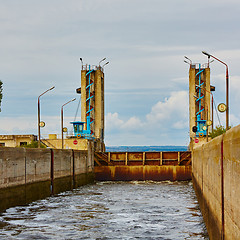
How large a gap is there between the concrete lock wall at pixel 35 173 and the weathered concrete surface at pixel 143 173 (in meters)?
5.55

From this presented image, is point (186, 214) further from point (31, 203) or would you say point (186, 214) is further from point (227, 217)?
point (227, 217)

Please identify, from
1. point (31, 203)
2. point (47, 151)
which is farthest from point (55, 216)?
point (47, 151)

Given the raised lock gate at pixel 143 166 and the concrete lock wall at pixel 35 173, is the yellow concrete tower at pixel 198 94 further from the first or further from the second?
the concrete lock wall at pixel 35 173

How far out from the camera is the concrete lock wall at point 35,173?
20339 mm

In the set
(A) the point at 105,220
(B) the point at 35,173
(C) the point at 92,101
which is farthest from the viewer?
(C) the point at 92,101

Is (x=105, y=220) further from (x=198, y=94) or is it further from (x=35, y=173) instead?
(x=198, y=94)

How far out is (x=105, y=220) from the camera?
18.0 m

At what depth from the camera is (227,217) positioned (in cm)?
855

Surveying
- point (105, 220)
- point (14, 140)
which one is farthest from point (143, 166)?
point (14, 140)

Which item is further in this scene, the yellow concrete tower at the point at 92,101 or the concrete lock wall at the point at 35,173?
the yellow concrete tower at the point at 92,101

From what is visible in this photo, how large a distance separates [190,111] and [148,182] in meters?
22.0

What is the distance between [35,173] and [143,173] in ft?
67.4

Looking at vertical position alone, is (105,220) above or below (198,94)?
below

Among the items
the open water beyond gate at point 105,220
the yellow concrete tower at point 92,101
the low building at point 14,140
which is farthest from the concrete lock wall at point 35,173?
the low building at point 14,140
